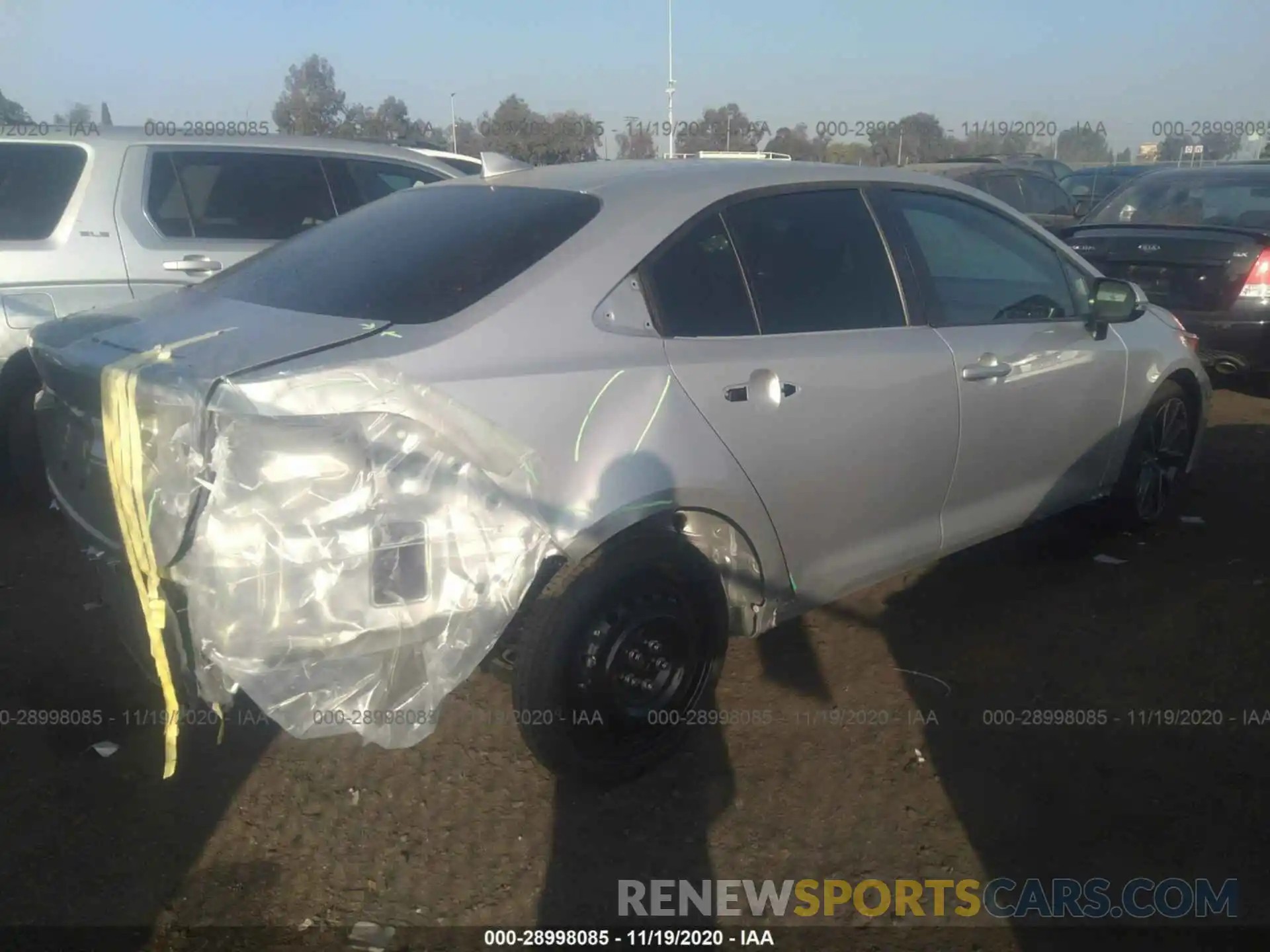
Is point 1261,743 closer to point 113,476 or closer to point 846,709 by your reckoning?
point 846,709

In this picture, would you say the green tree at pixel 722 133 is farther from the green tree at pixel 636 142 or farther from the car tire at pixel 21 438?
the car tire at pixel 21 438

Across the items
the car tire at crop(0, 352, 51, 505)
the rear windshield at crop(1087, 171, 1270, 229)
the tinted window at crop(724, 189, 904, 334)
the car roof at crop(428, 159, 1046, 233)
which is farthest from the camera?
the rear windshield at crop(1087, 171, 1270, 229)

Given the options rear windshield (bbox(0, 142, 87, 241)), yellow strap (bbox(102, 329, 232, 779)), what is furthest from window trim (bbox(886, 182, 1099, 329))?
rear windshield (bbox(0, 142, 87, 241))

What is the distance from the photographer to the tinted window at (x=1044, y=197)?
1270 cm

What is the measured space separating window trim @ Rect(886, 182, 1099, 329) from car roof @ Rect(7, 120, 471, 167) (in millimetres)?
3424

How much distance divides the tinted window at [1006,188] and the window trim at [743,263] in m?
9.52

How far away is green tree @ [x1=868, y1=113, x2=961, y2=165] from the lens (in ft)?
68.6

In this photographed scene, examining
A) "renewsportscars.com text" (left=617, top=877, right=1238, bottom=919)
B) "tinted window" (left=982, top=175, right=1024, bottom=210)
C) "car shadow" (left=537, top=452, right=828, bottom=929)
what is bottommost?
"renewsportscars.com text" (left=617, top=877, right=1238, bottom=919)

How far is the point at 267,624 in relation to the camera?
2326 mm

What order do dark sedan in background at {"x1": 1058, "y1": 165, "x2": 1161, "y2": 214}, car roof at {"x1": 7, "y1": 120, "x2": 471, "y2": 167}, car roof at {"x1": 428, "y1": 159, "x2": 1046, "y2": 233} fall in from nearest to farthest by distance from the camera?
car roof at {"x1": 428, "y1": 159, "x2": 1046, "y2": 233} < car roof at {"x1": 7, "y1": 120, "x2": 471, "y2": 167} < dark sedan in background at {"x1": 1058, "y1": 165, "x2": 1161, "y2": 214}

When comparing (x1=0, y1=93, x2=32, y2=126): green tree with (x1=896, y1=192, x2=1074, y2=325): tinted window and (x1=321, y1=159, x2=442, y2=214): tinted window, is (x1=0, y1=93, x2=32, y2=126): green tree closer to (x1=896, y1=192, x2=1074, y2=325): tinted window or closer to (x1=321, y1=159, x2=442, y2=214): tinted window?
(x1=321, y1=159, x2=442, y2=214): tinted window

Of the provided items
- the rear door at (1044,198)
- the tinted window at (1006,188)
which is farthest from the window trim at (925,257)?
the rear door at (1044,198)

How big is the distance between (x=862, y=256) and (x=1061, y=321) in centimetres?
105

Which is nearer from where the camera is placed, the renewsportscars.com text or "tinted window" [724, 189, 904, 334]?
the renewsportscars.com text
